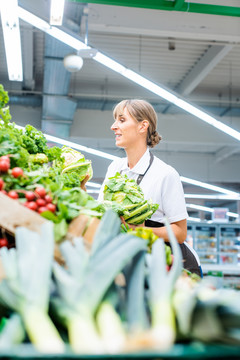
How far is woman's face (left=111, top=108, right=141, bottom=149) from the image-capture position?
294 cm

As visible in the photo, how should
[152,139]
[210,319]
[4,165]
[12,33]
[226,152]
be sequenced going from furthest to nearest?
[226,152], [12,33], [152,139], [4,165], [210,319]

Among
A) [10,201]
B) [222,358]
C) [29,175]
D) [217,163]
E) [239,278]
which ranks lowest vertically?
[239,278]

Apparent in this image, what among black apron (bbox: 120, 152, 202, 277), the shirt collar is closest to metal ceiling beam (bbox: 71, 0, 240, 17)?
the shirt collar

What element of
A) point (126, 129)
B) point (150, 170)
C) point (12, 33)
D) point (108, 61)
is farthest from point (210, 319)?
point (108, 61)

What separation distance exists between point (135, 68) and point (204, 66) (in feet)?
5.64

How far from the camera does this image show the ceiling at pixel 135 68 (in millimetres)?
6770

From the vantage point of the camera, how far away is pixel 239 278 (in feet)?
34.5

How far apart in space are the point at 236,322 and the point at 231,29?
7.09m

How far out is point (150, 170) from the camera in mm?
2848

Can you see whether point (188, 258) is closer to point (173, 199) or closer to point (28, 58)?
point (173, 199)

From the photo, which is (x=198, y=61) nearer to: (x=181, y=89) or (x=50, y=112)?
(x=181, y=89)

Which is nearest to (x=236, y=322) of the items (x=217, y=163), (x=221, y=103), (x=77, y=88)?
(x=77, y=88)

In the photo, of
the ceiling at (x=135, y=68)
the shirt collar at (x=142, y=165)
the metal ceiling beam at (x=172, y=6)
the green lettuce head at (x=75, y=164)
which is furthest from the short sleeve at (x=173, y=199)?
the metal ceiling beam at (x=172, y=6)

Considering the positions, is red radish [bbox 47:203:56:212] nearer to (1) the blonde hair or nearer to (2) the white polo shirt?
(2) the white polo shirt
